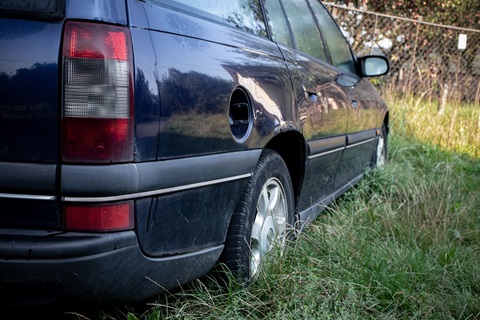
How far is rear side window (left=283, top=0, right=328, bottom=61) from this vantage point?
12.5ft

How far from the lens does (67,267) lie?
1856 mm

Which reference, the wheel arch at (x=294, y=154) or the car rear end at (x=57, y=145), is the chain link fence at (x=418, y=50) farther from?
the car rear end at (x=57, y=145)

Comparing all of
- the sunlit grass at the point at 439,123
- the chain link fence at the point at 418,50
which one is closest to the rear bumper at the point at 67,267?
the sunlit grass at the point at 439,123

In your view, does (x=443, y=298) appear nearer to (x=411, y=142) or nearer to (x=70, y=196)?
(x=70, y=196)

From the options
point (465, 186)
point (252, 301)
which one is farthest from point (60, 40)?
point (465, 186)

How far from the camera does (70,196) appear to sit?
1857 millimetres

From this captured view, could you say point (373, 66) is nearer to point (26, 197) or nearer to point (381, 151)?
point (381, 151)

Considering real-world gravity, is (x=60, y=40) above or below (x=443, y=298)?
above

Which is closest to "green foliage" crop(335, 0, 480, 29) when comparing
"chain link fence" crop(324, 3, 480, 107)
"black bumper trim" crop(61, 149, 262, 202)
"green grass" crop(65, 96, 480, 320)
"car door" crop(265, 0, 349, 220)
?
"chain link fence" crop(324, 3, 480, 107)

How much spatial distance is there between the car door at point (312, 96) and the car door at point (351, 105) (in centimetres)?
16

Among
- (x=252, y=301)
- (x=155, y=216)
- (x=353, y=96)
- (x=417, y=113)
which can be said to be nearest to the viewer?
(x=155, y=216)

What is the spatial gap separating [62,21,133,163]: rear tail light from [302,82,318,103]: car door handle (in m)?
1.60

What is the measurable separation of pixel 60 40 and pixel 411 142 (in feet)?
20.7

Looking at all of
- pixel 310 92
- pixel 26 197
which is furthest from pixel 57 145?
pixel 310 92
